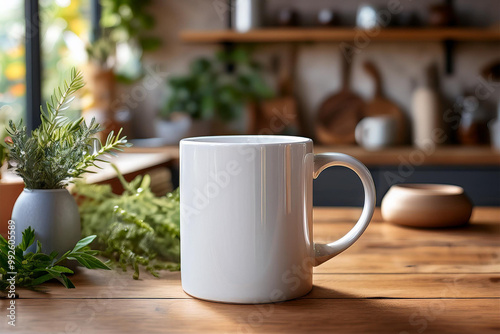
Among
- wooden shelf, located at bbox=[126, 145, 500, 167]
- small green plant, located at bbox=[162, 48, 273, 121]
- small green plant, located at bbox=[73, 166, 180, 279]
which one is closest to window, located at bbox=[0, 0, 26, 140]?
wooden shelf, located at bbox=[126, 145, 500, 167]

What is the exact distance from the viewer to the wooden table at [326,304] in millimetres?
474

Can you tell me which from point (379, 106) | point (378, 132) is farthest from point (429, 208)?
point (379, 106)

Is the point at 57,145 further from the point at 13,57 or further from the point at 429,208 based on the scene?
the point at 13,57

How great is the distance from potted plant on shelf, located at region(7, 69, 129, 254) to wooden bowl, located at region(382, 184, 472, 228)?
505 millimetres

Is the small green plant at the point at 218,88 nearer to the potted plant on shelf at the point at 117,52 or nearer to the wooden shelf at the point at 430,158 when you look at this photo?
the potted plant on shelf at the point at 117,52

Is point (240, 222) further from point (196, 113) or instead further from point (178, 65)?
point (178, 65)

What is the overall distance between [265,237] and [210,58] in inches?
96.7

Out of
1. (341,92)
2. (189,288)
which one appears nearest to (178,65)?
(341,92)

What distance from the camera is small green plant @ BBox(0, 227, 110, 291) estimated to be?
1.84ft

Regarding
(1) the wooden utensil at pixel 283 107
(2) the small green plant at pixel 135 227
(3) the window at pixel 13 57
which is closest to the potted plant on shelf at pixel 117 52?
(3) the window at pixel 13 57

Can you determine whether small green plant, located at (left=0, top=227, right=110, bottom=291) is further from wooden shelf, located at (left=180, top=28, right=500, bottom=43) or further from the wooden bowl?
wooden shelf, located at (left=180, top=28, right=500, bottom=43)

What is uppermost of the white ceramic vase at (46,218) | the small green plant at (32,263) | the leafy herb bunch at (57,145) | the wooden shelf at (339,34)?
the wooden shelf at (339,34)

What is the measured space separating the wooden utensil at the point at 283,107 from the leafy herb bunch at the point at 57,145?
2177mm

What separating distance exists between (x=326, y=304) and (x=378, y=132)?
2.01 metres
